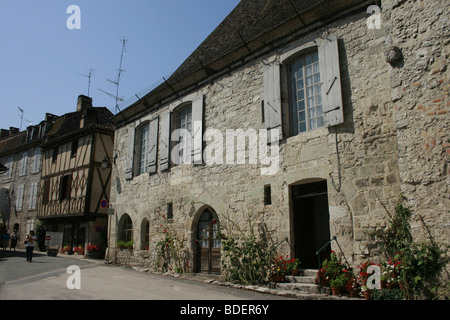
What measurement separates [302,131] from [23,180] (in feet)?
64.7

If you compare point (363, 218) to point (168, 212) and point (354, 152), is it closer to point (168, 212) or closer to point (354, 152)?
point (354, 152)

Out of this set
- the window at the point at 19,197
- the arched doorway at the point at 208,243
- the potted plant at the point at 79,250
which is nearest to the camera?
A: the arched doorway at the point at 208,243

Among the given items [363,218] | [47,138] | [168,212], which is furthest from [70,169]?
[363,218]

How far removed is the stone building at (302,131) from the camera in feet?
16.0

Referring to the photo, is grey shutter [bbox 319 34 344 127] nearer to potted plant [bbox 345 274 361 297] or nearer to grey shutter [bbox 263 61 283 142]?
grey shutter [bbox 263 61 283 142]

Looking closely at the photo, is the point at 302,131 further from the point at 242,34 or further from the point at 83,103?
the point at 83,103

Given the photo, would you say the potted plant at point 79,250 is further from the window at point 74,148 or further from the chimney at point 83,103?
the chimney at point 83,103

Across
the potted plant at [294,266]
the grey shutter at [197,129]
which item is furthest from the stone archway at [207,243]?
the potted plant at [294,266]

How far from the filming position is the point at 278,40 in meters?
7.47

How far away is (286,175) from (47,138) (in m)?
16.7

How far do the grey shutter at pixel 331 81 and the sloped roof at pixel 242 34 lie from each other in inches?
26.6

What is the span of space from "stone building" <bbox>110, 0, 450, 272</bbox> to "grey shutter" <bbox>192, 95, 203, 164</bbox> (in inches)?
1.6

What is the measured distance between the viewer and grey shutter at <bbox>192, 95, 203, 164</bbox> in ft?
28.8

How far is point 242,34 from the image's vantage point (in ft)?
29.5
